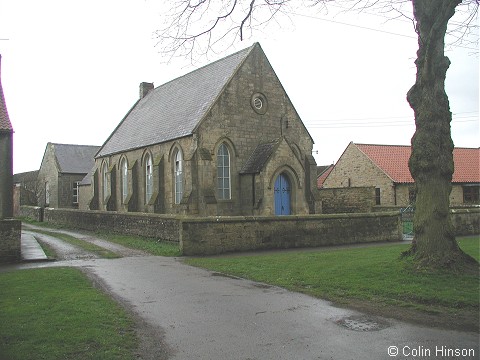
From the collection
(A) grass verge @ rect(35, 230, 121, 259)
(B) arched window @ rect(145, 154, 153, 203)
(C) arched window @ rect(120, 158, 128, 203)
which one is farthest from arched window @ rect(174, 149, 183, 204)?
(C) arched window @ rect(120, 158, 128, 203)

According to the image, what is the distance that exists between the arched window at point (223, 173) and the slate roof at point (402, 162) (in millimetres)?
18864

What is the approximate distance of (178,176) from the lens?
1016 inches

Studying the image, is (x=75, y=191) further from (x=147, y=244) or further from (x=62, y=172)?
(x=147, y=244)

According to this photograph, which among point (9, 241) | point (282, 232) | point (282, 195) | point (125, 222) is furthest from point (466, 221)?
point (9, 241)

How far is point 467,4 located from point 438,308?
7229 millimetres

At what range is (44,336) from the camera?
6172 millimetres

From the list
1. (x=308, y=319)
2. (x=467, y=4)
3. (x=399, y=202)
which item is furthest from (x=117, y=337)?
(x=399, y=202)

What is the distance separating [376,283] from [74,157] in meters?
49.2

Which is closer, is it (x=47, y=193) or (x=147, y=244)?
(x=147, y=244)

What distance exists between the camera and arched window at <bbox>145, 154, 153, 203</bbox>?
95.2ft

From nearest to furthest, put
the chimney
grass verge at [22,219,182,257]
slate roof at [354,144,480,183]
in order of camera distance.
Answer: grass verge at [22,219,182,257] < slate roof at [354,144,480,183] < the chimney

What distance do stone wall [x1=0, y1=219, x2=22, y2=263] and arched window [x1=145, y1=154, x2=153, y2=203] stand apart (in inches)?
550

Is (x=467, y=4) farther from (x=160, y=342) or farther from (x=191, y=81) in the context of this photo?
(x=191, y=81)

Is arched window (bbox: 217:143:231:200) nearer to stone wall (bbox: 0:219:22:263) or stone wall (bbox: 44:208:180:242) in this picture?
stone wall (bbox: 44:208:180:242)
